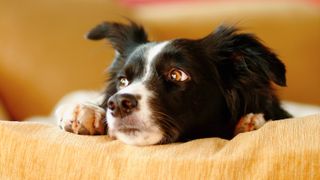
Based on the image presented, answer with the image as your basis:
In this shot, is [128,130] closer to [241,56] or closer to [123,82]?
[123,82]

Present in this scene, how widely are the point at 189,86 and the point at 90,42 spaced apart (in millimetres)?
1565

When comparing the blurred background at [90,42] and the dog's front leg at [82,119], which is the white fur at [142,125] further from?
the blurred background at [90,42]

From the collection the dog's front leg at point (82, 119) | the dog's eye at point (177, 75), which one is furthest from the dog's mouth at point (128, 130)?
the dog's eye at point (177, 75)

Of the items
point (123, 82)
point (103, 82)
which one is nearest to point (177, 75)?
point (123, 82)

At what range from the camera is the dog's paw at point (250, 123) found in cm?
141

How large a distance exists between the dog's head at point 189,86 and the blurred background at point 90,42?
76 centimetres

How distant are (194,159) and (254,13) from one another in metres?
2.35

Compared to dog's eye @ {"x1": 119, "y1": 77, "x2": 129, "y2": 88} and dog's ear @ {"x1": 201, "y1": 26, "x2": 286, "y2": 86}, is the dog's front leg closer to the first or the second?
dog's eye @ {"x1": 119, "y1": 77, "x2": 129, "y2": 88}

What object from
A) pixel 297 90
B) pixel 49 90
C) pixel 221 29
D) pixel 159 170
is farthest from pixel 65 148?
pixel 297 90

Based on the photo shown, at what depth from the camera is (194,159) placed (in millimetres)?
980

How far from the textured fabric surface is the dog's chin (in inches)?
3.0

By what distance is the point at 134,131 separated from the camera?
1.21 metres

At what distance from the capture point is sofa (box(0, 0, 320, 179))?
969mm

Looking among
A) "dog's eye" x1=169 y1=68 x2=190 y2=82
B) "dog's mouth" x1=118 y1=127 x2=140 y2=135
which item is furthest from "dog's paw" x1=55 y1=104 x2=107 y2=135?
"dog's eye" x1=169 y1=68 x2=190 y2=82
